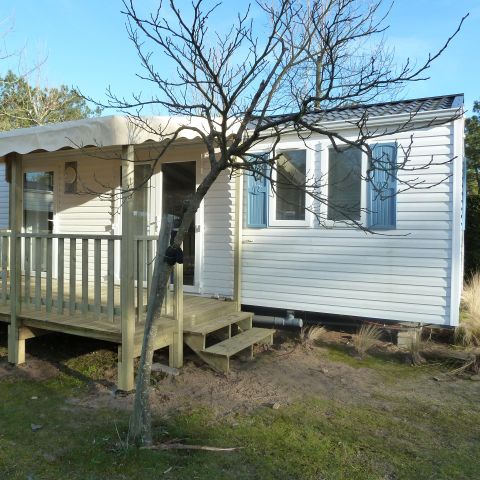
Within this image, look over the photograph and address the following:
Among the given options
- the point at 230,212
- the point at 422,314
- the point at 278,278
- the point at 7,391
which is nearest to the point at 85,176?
the point at 230,212

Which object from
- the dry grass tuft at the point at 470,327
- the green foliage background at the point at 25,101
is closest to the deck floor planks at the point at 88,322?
the dry grass tuft at the point at 470,327

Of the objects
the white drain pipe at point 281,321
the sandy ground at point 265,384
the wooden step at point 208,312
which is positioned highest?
the wooden step at point 208,312

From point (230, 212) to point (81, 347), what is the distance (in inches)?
101

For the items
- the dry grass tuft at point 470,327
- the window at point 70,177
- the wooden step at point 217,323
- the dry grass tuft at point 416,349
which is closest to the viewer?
the wooden step at point 217,323

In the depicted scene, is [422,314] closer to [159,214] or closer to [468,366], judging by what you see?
[468,366]

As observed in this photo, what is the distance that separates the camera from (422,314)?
5.44 metres

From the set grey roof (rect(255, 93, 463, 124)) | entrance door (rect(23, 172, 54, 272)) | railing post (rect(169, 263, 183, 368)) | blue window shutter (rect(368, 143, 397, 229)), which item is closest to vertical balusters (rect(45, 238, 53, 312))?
railing post (rect(169, 263, 183, 368))

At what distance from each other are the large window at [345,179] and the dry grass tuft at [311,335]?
1.45 meters

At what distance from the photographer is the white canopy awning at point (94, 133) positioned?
406 centimetres

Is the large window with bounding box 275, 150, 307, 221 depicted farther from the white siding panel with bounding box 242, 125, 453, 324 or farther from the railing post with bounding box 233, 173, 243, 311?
the railing post with bounding box 233, 173, 243, 311

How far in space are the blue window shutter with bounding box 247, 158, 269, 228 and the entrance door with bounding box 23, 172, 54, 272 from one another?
384cm

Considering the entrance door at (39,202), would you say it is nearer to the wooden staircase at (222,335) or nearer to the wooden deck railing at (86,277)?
the wooden deck railing at (86,277)

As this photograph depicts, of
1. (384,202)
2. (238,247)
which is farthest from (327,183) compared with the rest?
(238,247)

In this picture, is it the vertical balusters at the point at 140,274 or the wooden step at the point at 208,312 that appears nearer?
the vertical balusters at the point at 140,274
